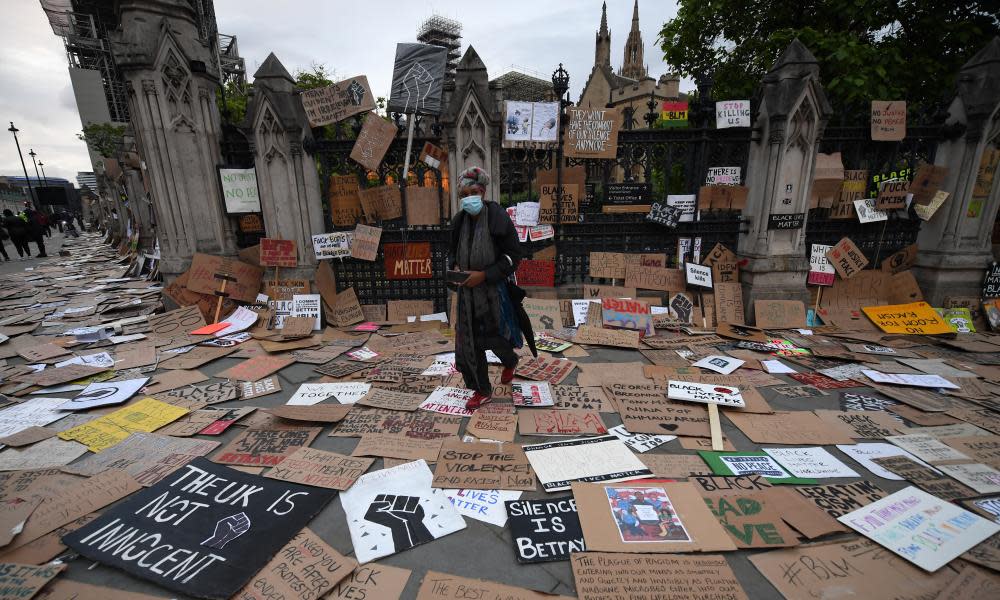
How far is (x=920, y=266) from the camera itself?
6406mm

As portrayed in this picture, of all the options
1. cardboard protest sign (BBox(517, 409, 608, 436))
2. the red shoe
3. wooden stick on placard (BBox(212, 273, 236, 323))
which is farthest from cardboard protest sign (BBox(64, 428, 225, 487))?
wooden stick on placard (BBox(212, 273, 236, 323))

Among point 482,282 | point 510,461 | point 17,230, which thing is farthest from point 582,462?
point 17,230

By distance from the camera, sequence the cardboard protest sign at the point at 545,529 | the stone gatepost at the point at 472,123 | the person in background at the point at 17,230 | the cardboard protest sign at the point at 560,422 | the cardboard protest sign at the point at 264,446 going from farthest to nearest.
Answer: the person in background at the point at 17,230 → the stone gatepost at the point at 472,123 → the cardboard protest sign at the point at 560,422 → the cardboard protest sign at the point at 264,446 → the cardboard protest sign at the point at 545,529

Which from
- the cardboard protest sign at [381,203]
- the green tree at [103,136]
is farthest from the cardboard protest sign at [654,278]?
the green tree at [103,136]

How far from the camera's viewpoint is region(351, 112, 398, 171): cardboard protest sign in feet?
19.1

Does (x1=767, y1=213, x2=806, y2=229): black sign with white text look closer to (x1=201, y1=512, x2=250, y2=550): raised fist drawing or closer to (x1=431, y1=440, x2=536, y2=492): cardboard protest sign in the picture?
(x1=431, y1=440, x2=536, y2=492): cardboard protest sign

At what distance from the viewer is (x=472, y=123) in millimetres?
5750

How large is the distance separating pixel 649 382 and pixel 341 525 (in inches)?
124

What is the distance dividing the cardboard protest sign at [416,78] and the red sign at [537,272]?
2.72 metres

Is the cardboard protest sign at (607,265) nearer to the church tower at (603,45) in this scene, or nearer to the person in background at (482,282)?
the person in background at (482,282)

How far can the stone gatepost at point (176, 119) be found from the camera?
5.53m

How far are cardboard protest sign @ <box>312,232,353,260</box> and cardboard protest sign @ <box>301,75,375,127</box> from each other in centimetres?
162

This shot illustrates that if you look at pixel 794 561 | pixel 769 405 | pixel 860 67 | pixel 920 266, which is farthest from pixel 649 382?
pixel 860 67

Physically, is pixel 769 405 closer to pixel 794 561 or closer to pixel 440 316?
pixel 794 561
